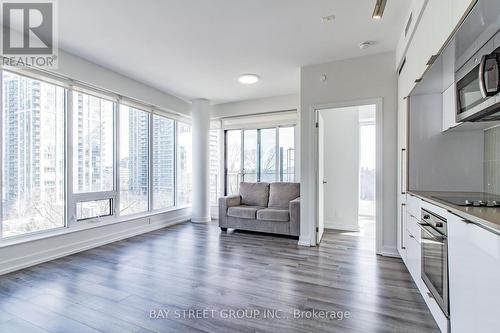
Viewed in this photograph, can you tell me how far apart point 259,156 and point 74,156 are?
3463mm

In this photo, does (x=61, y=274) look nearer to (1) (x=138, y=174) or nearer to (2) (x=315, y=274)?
(1) (x=138, y=174)

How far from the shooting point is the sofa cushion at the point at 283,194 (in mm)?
4824

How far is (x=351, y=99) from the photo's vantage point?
357 cm

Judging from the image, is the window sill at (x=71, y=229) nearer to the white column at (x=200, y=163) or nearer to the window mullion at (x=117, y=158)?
the window mullion at (x=117, y=158)

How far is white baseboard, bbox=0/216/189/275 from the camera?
290cm

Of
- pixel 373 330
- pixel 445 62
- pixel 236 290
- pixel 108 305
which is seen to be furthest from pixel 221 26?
pixel 373 330

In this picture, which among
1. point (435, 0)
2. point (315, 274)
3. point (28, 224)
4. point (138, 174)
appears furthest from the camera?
point (138, 174)

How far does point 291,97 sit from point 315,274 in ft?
12.1

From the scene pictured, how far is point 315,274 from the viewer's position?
278 centimetres

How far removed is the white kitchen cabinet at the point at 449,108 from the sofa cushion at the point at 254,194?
3.28 m

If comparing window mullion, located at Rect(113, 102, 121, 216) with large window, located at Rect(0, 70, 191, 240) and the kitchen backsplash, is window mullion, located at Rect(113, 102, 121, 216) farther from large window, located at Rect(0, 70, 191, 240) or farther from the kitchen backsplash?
the kitchen backsplash

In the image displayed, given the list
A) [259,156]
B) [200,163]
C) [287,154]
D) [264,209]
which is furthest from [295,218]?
[200,163]

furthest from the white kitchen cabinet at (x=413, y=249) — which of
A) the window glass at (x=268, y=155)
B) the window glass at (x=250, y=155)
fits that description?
the window glass at (x=250, y=155)

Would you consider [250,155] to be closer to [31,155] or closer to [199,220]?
[199,220]
